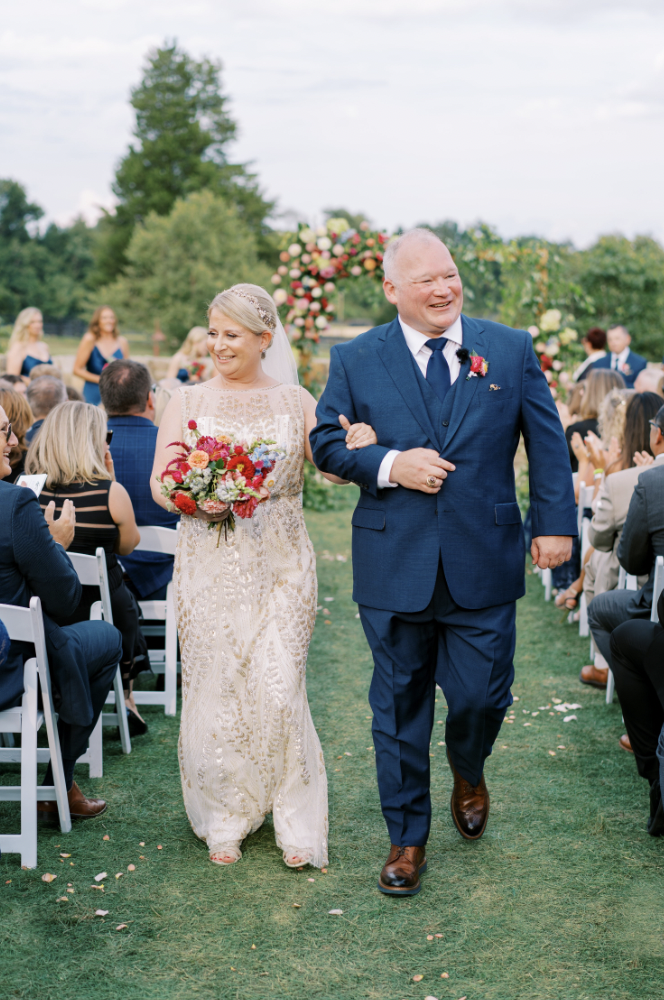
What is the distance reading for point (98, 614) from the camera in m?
4.59

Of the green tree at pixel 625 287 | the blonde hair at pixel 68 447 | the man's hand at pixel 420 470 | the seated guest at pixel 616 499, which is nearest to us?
the man's hand at pixel 420 470

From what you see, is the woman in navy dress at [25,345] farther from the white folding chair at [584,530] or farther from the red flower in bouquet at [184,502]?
the red flower in bouquet at [184,502]

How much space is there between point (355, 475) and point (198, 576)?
87 centimetres

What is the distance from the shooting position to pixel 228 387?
384 centimetres

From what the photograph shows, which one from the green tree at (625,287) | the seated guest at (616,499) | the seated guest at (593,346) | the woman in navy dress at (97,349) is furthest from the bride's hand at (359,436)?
the green tree at (625,287)

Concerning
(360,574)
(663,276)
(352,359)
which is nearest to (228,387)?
(352,359)

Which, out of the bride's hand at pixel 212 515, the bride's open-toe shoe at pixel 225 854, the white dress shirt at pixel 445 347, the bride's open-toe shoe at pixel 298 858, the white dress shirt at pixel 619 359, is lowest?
the bride's open-toe shoe at pixel 225 854

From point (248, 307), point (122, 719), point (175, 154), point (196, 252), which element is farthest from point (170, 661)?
point (175, 154)

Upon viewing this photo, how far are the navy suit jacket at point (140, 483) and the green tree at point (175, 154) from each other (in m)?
43.5

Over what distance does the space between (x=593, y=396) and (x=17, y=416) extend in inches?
170

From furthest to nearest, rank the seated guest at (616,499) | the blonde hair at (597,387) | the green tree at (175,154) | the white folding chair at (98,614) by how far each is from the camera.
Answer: the green tree at (175,154) → the blonde hair at (597,387) → the seated guest at (616,499) → the white folding chair at (98,614)

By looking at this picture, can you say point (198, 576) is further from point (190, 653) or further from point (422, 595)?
point (422, 595)

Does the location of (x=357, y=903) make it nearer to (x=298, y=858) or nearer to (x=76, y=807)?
(x=298, y=858)

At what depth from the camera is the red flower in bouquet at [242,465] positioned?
11.1 ft
